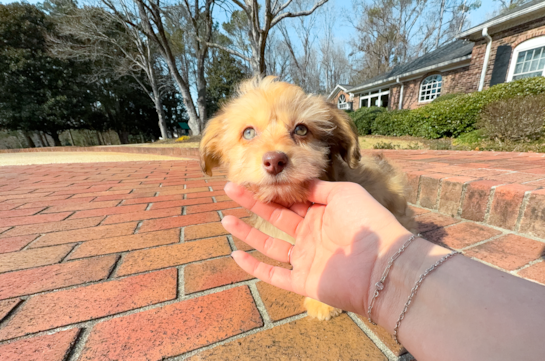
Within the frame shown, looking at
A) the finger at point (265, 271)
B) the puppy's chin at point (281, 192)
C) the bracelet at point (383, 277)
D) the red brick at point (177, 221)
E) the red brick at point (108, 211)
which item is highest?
the puppy's chin at point (281, 192)

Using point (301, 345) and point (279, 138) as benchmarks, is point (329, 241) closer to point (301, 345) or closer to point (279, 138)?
point (301, 345)

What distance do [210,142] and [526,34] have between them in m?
19.4

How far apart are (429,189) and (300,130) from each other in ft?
6.79

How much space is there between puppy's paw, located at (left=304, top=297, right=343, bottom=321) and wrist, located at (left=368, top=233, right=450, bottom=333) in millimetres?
303

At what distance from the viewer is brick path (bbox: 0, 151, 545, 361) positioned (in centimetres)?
117

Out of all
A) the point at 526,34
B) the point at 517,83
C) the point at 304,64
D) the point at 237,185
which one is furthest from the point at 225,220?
the point at 304,64

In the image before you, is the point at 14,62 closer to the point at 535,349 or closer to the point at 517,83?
the point at 535,349

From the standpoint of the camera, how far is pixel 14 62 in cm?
2181

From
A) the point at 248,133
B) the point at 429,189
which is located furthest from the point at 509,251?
the point at 248,133

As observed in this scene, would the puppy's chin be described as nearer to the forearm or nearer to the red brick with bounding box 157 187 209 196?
the forearm

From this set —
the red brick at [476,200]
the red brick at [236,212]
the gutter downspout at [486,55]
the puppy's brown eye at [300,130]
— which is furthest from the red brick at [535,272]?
the gutter downspout at [486,55]

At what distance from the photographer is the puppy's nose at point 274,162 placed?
1.39 meters

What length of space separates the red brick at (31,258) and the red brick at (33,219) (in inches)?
32.7

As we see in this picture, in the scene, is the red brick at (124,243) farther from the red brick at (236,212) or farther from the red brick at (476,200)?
the red brick at (476,200)
